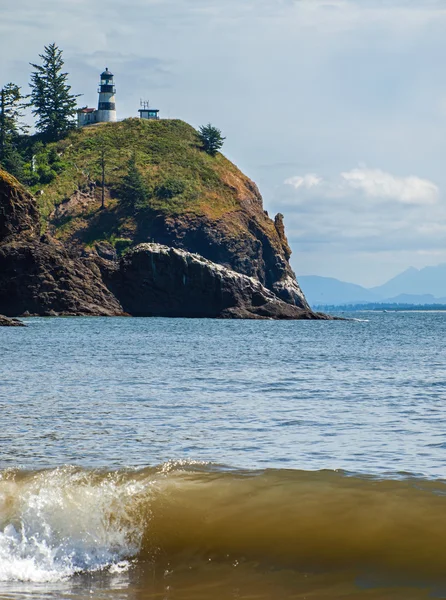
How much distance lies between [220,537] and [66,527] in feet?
5.97

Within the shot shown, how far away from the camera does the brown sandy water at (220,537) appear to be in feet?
27.7

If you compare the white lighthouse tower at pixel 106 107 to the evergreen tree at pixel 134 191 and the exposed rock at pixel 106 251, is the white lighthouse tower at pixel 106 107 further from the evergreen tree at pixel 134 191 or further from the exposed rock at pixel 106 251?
the exposed rock at pixel 106 251

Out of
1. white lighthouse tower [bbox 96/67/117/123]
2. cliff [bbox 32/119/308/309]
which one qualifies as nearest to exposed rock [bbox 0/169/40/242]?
cliff [bbox 32/119/308/309]

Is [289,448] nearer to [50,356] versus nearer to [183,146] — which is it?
[50,356]

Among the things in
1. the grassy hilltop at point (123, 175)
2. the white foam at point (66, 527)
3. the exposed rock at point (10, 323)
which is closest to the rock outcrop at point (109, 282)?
the exposed rock at point (10, 323)

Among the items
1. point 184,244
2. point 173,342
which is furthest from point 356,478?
point 184,244

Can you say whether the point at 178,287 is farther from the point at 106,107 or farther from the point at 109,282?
the point at 106,107

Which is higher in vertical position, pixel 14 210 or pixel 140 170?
pixel 140 170

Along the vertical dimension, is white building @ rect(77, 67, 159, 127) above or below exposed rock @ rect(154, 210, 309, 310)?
above

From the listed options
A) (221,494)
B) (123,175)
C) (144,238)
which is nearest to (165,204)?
(144,238)

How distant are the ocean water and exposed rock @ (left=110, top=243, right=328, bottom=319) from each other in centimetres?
7298

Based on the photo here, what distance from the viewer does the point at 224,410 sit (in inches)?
789

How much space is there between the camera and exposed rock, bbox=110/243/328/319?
318 feet

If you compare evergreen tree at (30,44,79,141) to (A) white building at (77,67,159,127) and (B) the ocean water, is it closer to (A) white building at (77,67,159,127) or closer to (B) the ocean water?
(A) white building at (77,67,159,127)
